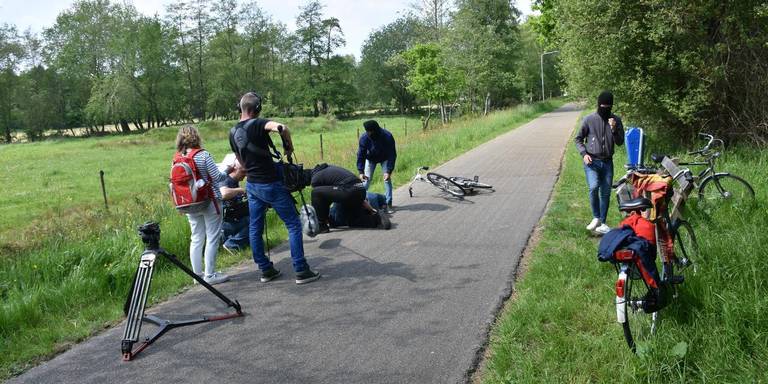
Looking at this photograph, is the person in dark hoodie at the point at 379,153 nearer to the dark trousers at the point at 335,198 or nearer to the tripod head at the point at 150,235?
the dark trousers at the point at 335,198

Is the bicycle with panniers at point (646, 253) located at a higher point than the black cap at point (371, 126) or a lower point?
lower

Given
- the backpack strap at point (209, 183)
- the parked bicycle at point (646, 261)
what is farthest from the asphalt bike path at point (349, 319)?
the parked bicycle at point (646, 261)

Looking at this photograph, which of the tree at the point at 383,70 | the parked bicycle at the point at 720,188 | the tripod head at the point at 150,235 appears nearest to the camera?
A: the tripod head at the point at 150,235

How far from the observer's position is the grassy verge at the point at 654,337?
326 centimetres

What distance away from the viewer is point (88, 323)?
4.90m

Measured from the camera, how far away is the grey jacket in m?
6.54

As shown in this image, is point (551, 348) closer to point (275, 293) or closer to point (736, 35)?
point (275, 293)

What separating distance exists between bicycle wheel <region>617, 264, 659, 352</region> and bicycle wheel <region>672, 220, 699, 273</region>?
106cm

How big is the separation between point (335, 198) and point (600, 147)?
3595 millimetres

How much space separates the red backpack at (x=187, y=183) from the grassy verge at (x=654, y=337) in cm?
333

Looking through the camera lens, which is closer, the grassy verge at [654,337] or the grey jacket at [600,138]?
the grassy verge at [654,337]

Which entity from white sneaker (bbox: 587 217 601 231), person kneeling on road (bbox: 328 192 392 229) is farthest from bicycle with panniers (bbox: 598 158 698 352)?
person kneeling on road (bbox: 328 192 392 229)

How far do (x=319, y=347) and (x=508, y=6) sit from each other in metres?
47.3

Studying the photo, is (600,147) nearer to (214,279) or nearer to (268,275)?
(268,275)
